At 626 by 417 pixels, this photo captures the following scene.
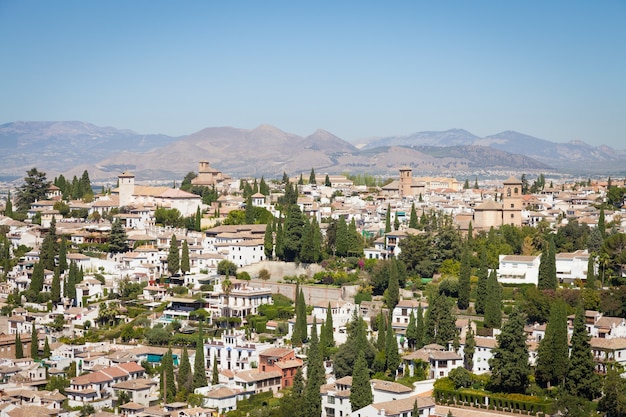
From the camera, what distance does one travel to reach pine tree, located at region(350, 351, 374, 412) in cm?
3541

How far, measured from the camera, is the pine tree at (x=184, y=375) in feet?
128

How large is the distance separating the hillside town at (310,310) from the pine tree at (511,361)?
5 cm

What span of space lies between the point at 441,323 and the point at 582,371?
6.70 meters

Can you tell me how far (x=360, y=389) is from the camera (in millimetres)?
35531

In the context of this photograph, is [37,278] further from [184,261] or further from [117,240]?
[184,261]

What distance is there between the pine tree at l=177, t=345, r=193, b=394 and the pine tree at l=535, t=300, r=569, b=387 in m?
12.8

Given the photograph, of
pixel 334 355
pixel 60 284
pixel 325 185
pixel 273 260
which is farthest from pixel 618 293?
pixel 325 185

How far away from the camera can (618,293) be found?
40406 millimetres

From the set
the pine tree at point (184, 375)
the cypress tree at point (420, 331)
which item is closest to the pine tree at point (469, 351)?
the cypress tree at point (420, 331)

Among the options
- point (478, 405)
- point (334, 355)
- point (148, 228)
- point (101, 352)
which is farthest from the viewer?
point (148, 228)

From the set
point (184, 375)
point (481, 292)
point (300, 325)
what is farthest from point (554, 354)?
point (184, 375)

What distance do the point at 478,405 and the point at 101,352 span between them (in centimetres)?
1668

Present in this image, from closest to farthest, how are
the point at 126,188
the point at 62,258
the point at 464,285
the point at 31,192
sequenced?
1. the point at 464,285
2. the point at 62,258
3. the point at 126,188
4. the point at 31,192

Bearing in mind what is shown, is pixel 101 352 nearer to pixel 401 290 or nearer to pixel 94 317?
pixel 94 317
